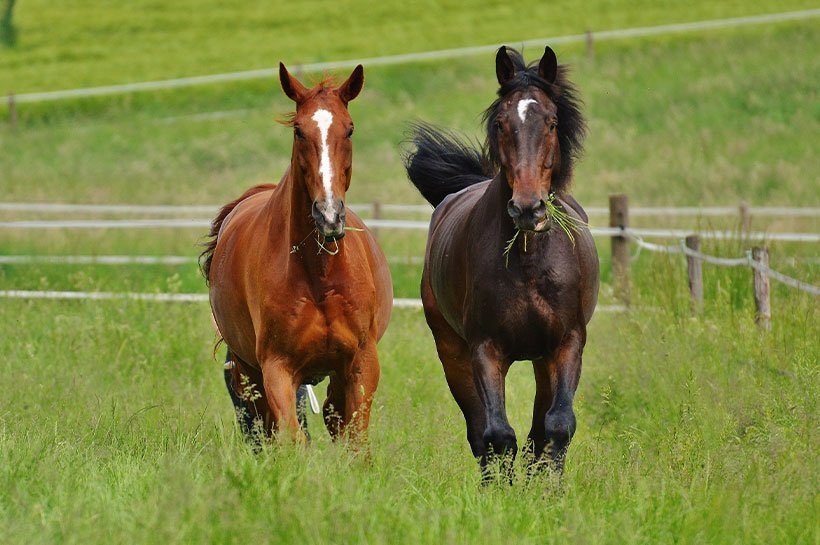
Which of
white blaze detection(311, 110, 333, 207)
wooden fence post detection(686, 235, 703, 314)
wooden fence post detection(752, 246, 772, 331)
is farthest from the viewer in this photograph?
wooden fence post detection(686, 235, 703, 314)

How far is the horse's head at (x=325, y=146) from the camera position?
5.82 metres

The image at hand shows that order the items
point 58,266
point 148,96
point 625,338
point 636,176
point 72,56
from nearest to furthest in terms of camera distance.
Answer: point 625,338
point 58,266
point 636,176
point 148,96
point 72,56

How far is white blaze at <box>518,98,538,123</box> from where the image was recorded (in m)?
6.07

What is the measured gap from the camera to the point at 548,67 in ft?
20.9

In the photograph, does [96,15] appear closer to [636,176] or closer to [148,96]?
[148,96]

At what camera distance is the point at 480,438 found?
715cm

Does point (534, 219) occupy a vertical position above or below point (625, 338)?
above

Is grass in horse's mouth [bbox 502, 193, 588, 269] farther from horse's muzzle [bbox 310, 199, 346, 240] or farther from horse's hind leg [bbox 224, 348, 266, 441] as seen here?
horse's hind leg [bbox 224, 348, 266, 441]

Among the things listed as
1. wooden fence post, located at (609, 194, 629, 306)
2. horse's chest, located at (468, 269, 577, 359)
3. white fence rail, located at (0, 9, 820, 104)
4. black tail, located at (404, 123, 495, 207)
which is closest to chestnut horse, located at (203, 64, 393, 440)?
horse's chest, located at (468, 269, 577, 359)

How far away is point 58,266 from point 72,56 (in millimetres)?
26214

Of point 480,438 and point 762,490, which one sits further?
point 480,438

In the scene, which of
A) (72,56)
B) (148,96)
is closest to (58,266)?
(148,96)

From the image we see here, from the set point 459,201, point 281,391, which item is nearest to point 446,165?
point 459,201

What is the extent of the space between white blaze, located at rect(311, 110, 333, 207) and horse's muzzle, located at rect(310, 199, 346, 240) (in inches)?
1.1
